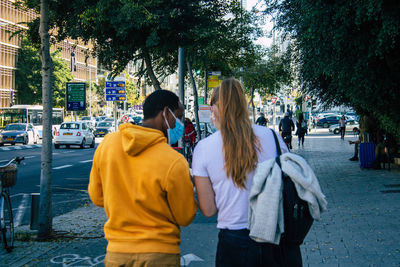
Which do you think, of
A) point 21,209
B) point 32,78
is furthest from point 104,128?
point 21,209

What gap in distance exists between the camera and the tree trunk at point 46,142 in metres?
→ 7.63

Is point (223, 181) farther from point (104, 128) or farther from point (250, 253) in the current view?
point (104, 128)

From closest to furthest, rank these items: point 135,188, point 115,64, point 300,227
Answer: point 135,188
point 300,227
point 115,64

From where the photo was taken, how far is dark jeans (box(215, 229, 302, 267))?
288 centimetres

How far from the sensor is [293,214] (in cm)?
288

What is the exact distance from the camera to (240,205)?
9.66 feet

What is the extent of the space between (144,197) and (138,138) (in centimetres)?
28

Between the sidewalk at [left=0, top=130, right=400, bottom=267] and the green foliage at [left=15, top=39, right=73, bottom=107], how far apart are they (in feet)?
197

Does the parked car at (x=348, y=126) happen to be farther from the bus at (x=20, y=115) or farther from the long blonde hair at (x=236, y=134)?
the long blonde hair at (x=236, y=134)

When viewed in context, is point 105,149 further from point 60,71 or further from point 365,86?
point 60,71

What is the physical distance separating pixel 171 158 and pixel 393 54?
413 inches

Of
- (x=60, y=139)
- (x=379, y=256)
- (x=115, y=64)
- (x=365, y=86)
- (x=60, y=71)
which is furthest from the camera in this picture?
(x=60, y=71)

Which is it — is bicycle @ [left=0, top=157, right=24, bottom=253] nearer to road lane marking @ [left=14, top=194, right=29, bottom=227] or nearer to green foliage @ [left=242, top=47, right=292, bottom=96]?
road lane marking @ [left=14, top=194, right=29, bottom=227]

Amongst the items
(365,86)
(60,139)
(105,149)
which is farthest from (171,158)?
(60,139)
